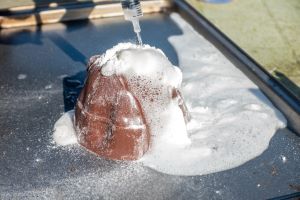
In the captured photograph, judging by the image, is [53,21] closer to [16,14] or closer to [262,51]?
[16,14]

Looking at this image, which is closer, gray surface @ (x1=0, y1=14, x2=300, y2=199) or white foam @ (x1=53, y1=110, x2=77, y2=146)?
gray surface @ (x1=0, y1=14, x2=300, y2=199)

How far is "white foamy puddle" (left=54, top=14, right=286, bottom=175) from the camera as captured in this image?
6.34ft

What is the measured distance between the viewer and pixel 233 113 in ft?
7.36

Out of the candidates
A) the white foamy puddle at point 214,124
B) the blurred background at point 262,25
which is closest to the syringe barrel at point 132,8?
the white foamy puddle at point 214,124

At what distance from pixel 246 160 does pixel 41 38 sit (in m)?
1.74

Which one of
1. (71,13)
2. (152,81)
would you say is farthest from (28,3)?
(152,81)

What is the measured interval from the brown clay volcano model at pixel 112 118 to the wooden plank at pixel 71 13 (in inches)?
53.8

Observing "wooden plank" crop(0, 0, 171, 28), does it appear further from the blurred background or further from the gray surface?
the gray surface

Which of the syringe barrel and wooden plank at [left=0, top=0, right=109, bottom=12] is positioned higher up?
the syringe barrel

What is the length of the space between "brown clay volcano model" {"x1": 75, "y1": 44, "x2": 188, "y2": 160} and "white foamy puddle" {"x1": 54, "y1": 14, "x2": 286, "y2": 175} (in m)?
0.10

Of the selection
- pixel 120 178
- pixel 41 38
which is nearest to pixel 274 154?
pixel 120 178

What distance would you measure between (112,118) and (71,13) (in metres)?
1.58

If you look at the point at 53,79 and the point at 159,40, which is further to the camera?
the point at 159,40

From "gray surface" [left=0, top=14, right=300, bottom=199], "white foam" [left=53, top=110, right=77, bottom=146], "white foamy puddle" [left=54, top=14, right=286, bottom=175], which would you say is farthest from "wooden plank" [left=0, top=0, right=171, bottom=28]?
"white foam" [left=53, top=110, right=77, bottom=146]
